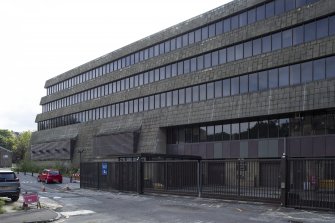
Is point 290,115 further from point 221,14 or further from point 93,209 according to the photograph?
point 93,209

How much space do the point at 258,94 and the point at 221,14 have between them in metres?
9.93

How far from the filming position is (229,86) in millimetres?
43344

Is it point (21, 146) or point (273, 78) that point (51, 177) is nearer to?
point (273, 78)

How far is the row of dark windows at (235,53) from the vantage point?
120 ft

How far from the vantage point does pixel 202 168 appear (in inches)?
1144

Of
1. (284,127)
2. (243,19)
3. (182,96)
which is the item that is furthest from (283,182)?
(182,96)

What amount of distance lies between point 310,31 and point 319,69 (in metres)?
3.39

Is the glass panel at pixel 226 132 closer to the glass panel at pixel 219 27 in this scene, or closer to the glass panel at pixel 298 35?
the glass panel at pixel 219 27

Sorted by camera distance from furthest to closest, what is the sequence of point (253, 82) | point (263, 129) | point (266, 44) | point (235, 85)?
point (235, 85) → point (253, 82) → point (263, 129) → point (266, 44)

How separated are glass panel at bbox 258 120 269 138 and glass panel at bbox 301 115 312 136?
3.73 meters

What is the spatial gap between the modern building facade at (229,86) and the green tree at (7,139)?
295ft

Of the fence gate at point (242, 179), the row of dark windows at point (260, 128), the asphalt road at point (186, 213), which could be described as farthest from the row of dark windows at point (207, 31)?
the asphalt road at point (186, 213)

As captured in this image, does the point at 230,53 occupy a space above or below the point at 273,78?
above

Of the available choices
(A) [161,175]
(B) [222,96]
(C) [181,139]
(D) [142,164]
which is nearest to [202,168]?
(A) [161,175]
